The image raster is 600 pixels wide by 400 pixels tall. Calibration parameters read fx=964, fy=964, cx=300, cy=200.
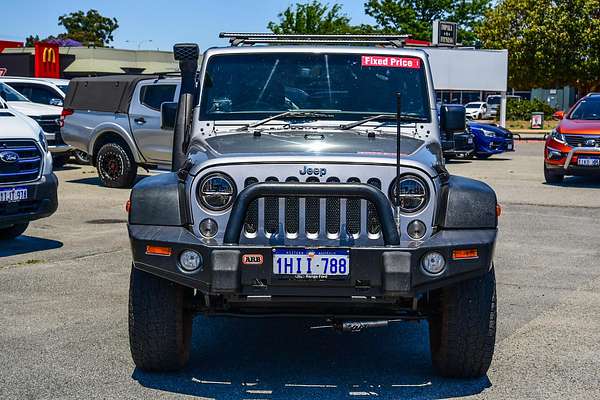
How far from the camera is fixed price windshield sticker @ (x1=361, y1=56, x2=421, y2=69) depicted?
22.0 feet

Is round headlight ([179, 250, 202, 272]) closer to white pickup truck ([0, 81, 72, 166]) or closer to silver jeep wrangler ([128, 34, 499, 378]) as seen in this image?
silver jeep wrangler ([128, 34, 499, 378])

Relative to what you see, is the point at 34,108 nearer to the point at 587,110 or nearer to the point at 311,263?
the point at 587,110

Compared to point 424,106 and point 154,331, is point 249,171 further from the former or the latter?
point 424,106

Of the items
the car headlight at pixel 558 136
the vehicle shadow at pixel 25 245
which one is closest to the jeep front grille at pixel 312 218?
the vehicle shadow at pixel 25 245

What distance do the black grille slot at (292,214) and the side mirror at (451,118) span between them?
208 centimetres

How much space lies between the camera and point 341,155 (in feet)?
17.5

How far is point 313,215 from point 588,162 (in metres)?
12.9

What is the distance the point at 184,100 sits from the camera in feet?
22.5

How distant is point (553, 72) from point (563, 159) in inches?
1371

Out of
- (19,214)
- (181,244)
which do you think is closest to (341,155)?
(181,244)

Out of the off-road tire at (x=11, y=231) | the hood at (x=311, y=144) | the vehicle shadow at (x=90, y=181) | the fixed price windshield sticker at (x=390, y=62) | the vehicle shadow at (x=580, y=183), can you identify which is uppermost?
the fixed price windshield sticker at (x=390, y=62)

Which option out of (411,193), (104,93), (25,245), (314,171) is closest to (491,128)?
(104,93)

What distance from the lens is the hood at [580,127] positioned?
17.0m

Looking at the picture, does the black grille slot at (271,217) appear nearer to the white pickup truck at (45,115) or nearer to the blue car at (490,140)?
the white pickup truck at (45,115)
